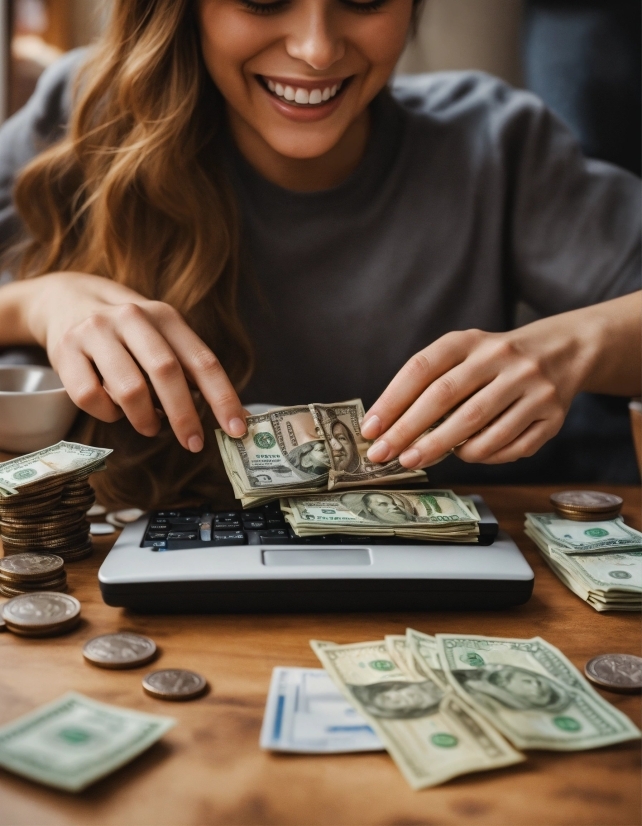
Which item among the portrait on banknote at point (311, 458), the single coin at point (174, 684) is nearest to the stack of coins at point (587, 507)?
the portrait on banknote at point (311, 458)

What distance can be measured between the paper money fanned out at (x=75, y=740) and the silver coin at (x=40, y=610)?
0.13 meters

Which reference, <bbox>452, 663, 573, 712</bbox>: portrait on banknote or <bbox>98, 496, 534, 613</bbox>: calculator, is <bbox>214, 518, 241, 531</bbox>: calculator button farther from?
<bbox>452, 663, 573, 712</bbox>: portrait on banknote

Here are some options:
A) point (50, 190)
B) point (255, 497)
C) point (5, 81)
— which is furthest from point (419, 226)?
point (5, 81)

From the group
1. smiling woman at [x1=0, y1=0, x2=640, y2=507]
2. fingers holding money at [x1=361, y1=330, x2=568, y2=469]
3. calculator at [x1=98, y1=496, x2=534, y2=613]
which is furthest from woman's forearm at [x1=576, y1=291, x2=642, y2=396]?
calculator at [x1=98, y1=496, x2=534, y2=613]

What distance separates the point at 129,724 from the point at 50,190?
3.26 ft

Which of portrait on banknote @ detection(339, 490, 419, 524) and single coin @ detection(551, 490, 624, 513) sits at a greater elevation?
portrait on banknote @ detection(339, 490, 419, 524)

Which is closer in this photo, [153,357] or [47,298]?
[153,357]

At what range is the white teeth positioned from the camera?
1.20 m

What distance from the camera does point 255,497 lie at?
2.85ft

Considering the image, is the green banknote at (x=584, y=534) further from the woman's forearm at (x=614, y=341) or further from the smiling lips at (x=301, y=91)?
the smiling lips at (x=301, y=91)

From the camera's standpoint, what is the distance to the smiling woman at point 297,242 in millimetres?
925

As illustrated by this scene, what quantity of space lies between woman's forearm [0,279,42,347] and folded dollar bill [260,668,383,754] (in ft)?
2.50

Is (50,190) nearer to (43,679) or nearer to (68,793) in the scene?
(43,679)

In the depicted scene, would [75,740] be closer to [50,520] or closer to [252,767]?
[252,767]
